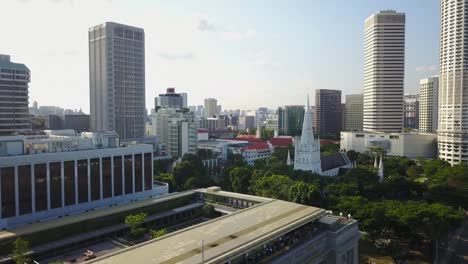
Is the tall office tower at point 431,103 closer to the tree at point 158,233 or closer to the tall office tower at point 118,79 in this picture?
the tall office tower at point 118,79

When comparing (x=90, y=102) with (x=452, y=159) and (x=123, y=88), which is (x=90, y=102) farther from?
(x=452, y=159)

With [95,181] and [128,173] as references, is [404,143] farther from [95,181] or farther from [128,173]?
[95,181]

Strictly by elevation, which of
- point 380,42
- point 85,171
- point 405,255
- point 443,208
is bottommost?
point 405,255

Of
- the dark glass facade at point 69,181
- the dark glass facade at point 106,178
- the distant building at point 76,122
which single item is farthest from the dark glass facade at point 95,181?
the distant building at point 76,122

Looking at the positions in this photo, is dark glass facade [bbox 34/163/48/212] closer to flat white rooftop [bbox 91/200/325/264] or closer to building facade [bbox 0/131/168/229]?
building facade [bbox 0/131/168/229]

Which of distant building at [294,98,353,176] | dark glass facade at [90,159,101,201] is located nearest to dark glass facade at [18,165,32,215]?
dark glass facade at [90,159,101,201]

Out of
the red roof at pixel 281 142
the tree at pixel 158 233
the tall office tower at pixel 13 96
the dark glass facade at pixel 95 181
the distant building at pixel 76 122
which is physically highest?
the tall office tower at pixel 13 96

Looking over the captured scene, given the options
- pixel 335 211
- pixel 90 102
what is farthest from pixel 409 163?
pixel 90 102

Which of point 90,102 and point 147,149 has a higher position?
point 90,102
